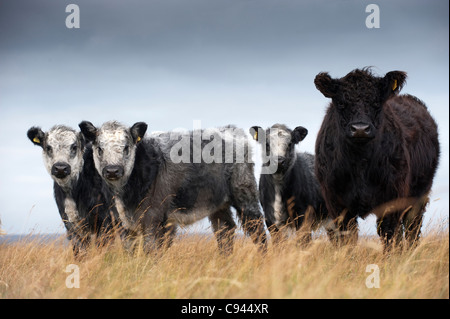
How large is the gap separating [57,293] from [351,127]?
12.2 ft

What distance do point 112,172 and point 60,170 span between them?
982 millimetres

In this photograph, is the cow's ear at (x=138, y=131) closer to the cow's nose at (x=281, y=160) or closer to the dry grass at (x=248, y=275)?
the dry grass at (x=248, y=275)

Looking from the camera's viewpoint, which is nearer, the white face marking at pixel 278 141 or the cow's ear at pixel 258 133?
the white face marking at pixel 278 141

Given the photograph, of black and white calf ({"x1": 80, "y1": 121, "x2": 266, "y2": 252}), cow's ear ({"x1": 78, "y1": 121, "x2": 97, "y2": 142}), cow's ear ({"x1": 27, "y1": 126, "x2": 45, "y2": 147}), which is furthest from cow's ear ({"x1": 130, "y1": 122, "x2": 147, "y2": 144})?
cow's ear ({"x1": 27, "y1": 126, "x2": 45, "y2": 147})

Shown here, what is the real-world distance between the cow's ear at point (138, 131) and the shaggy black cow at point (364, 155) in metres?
2.62

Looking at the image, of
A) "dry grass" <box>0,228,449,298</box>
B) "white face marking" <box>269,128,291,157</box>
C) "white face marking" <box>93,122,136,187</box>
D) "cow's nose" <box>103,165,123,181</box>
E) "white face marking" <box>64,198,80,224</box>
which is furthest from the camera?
"white face marking" <box>269,128,291,157</box>

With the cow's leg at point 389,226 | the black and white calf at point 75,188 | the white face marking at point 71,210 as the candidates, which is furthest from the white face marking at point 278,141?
the white face marking at point 71,210

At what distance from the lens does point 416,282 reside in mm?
4582

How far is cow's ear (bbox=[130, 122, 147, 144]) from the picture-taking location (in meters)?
7.26

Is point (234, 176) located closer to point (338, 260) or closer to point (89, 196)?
point (89, 196)

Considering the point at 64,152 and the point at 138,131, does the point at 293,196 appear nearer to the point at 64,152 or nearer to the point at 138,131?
the point at 138,131

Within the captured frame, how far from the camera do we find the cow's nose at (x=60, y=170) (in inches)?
283

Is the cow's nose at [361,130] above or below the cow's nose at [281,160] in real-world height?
above

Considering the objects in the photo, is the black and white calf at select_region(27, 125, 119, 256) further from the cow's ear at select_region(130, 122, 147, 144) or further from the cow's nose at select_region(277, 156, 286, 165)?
the cow's nose at select_region(277, 156, 286, 165)
